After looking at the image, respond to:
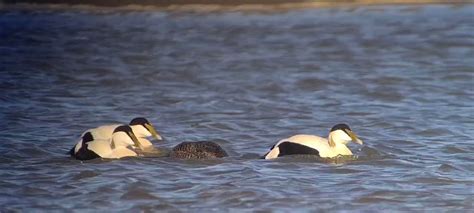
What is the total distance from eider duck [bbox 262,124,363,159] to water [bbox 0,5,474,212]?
12cm

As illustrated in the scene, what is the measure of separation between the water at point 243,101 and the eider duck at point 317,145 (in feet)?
0.41

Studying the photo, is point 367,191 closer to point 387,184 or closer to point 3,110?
point 387,184

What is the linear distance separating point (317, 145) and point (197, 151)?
99cm

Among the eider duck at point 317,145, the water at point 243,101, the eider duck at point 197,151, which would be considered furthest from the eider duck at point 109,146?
the eider duck at point 317,145

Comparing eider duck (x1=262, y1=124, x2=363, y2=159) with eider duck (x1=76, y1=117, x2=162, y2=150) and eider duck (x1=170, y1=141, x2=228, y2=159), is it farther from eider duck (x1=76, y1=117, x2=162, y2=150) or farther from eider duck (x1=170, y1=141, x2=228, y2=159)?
eider duck (x1=76, y1=117, x2=162, y2=150)

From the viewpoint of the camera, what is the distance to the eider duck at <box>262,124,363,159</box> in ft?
36.2

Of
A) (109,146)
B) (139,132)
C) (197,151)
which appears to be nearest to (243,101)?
(139,132)

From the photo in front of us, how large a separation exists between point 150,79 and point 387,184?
7.37 metres

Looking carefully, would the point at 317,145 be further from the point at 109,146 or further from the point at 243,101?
the point at 243,101

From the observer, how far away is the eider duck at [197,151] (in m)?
11.0

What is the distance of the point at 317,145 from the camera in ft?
36.4

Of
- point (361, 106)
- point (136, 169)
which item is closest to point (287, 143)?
point (136, 169)

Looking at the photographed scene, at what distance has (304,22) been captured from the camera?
22391mm

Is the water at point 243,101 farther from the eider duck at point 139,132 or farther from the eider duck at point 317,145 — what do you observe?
the eider duck at point 139,132
